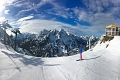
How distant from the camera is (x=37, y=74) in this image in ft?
34.0

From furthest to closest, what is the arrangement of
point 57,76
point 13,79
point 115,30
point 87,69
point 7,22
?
point 7,22
point 115,30
point 87,69
point 57,76
point 13,79

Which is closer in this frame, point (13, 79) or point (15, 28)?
point (13, 79)

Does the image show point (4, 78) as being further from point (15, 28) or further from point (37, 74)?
point (15, 28)

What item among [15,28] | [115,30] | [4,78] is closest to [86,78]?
[4,78]

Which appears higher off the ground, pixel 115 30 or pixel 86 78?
pixel 115 30

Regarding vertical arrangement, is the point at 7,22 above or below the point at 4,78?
above

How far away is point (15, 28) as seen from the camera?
4947cm

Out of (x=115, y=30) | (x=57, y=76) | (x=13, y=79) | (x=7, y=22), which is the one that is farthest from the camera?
(x=7, y=22)

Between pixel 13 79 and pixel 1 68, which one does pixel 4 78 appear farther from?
pixel 1 68

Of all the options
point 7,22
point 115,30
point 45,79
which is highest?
point 7,22

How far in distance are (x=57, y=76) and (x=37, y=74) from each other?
160 centimetres

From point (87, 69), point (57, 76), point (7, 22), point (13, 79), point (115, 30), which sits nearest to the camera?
point (13, 79)

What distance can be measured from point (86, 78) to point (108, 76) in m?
1.65

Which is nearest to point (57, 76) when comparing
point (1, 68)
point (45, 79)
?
point (45, 79)
